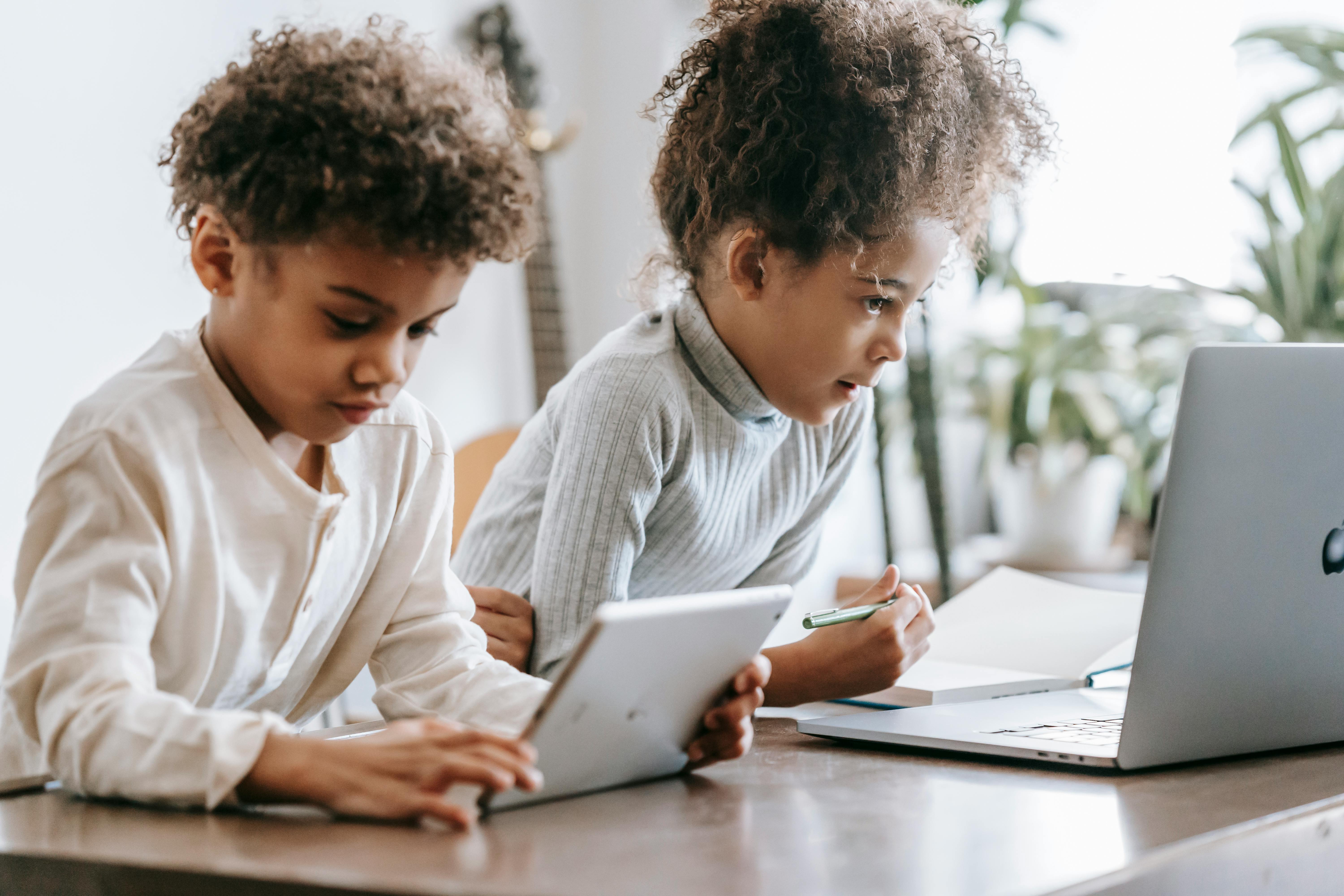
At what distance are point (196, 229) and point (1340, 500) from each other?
72cm

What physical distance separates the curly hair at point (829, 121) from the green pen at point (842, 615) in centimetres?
31

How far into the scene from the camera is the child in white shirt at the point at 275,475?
1.83ft

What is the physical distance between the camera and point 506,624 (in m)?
1.00

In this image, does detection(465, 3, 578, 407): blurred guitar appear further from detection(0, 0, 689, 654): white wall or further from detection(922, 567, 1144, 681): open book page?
detection(922, 567, 1144, 681): open book page

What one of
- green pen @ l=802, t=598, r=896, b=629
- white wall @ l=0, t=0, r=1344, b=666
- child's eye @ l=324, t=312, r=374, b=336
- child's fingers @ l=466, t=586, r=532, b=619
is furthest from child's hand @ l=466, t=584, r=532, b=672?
white wall @ l=0, t=0, r=1344, b=666

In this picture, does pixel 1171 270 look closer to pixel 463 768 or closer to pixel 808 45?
pixel 808 45

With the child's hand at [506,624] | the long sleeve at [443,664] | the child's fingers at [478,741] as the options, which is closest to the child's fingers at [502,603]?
the child's hand at [506,624]

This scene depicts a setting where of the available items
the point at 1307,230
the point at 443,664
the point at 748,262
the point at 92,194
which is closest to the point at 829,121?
the point at 748,262

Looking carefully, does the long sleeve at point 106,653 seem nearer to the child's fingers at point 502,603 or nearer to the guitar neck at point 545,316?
the child's fingers at point 502,603

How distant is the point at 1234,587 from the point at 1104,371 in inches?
68.4

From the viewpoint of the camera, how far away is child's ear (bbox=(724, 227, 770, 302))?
1.03m

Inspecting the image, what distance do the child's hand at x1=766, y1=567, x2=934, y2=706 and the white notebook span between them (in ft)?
0.16

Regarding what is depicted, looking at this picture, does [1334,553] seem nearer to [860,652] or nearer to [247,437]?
[860,652]

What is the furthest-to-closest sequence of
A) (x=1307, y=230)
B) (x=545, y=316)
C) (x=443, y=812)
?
(x=545, y=316), (x=1307, y=230), (x=443, y=812)
